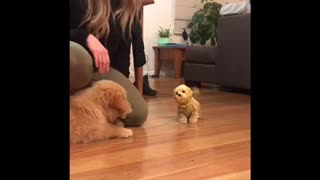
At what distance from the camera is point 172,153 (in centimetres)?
118

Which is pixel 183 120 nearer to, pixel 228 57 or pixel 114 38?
pixel 114 38

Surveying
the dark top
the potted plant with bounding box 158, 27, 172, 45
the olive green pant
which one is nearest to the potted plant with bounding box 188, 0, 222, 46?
the potted plant with bounding box 158, 27, 172, 45

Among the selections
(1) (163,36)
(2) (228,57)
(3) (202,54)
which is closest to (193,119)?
(2) (228,57)

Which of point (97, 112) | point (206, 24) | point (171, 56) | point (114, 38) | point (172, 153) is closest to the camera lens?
point (172, 153)

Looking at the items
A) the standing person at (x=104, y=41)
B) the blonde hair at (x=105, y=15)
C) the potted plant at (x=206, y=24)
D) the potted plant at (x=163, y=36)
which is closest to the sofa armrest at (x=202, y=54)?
the potted plant at (x=206, y=24)

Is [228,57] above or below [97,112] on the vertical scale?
above

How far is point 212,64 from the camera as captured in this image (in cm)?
310

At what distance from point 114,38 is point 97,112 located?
40 cm

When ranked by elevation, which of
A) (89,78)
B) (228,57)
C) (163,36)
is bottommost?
(89,78)
